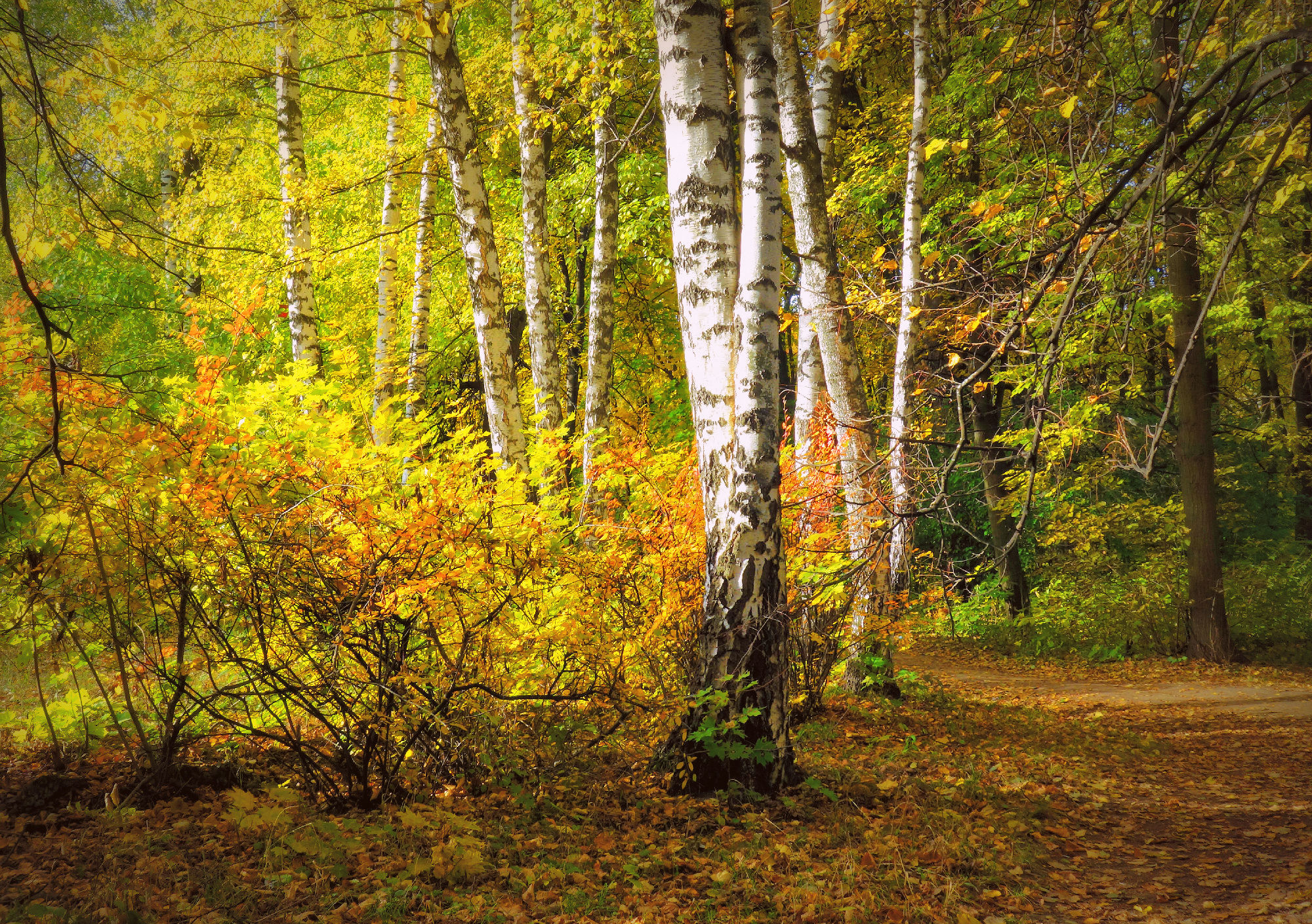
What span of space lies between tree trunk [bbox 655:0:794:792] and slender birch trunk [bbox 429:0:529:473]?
3.11 m

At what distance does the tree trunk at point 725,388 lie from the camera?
4.31 m

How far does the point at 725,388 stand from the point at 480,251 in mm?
3816

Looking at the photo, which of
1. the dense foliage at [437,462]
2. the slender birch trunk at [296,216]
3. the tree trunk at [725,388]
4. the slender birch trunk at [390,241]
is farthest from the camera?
the slender birch trunk at [390,241]

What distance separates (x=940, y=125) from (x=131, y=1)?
1107 cm

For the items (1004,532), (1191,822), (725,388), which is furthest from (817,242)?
(1004,532)

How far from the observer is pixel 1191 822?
4992mm

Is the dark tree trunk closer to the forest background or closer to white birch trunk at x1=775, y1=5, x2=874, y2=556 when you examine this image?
the forest background

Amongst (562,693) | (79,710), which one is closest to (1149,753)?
(562,693)

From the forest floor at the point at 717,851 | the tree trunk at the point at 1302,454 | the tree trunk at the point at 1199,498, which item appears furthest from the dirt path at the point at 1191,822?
the tree trunk at the point at 1302,454

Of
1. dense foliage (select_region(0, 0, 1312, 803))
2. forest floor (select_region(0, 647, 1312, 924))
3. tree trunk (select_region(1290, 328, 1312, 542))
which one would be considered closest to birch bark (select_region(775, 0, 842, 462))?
dense foliage (select_region(0, 0, 1312, 803))

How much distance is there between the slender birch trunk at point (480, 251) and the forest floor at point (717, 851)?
149 inches

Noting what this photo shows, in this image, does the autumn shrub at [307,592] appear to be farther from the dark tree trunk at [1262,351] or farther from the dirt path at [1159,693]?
the dirt path at [1159,693]

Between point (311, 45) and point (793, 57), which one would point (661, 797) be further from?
point (311, 45)

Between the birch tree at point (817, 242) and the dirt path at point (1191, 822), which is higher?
the birch tree at point (817, 242)
